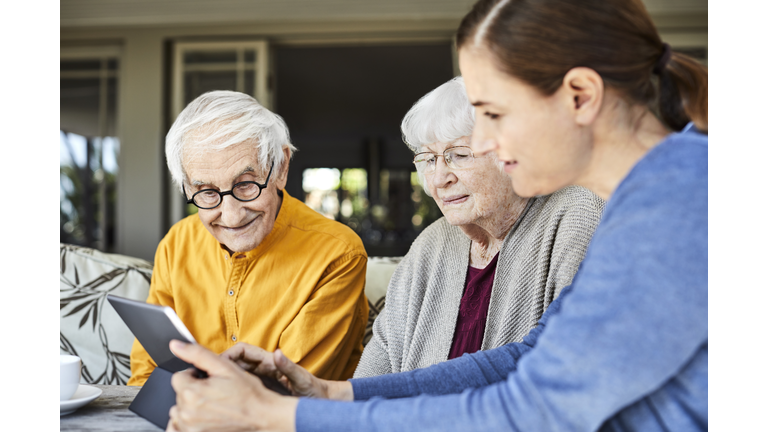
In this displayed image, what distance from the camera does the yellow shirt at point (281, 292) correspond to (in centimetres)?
143

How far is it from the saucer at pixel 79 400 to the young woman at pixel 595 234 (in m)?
0.24

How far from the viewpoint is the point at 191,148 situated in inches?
54.0

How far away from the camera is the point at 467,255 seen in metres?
1.45

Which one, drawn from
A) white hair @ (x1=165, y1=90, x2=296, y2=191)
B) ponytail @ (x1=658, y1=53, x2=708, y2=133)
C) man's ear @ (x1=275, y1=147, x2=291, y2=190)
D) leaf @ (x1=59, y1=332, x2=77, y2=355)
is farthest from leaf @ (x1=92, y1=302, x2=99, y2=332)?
ponytail @ (x1=658, y1=53, x2=708, y2=133)

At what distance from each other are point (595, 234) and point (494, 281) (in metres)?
0.68

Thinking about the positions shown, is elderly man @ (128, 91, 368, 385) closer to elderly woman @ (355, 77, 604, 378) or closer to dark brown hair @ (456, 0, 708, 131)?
elderly woman @ (355, 77, 604, 378)

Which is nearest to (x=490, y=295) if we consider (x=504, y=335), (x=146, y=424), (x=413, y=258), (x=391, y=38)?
(x=504, y=335)

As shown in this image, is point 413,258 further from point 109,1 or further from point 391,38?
point 109,1

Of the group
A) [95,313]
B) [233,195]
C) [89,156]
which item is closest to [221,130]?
[233,195]

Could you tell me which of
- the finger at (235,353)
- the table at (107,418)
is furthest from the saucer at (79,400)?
the finger at (235,353)

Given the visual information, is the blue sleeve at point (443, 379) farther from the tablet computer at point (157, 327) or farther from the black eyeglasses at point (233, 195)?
the black eyeglasses at point (233, 195)

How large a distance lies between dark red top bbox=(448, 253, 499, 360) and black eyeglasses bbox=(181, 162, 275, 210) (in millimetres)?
598
